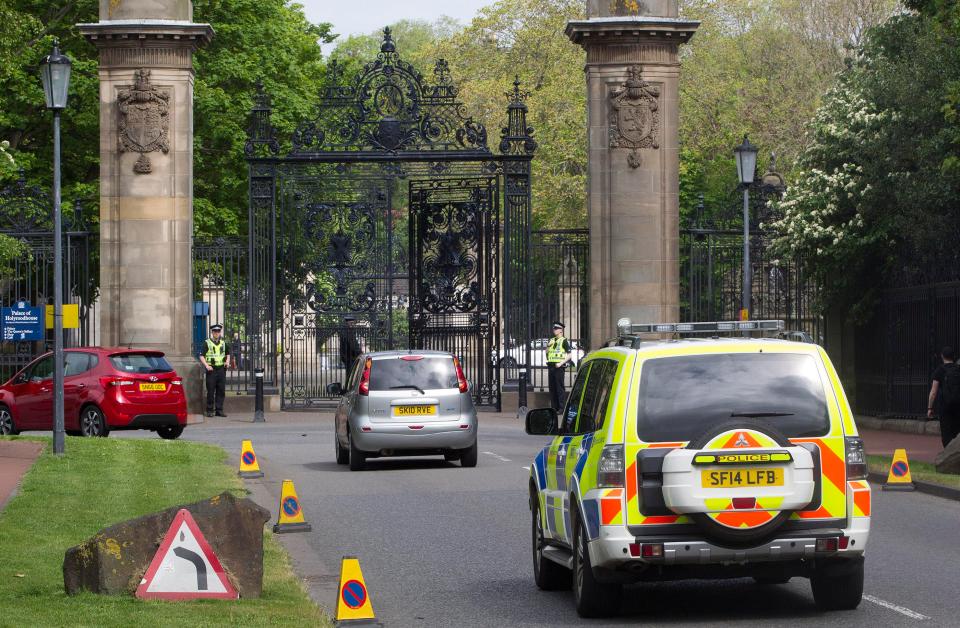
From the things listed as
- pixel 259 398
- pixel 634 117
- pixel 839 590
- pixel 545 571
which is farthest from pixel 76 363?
pixel 839 590

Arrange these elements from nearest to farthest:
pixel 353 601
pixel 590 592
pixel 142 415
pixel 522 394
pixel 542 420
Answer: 1. pixel 353 601
2. pixel 590 592
3. pixel 542 420
4. pixel 142 415
5. pixel 522 394

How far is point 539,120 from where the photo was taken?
197 ft

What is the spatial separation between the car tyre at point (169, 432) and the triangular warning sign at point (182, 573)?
17929mm

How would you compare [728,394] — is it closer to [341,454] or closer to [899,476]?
[899,476]

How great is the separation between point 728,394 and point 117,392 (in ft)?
60.1

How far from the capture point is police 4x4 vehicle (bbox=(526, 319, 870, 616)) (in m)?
9.13

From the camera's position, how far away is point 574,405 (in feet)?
35.7

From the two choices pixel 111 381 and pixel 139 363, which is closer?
pixel 111 381

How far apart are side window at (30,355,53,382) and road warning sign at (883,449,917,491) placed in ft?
47.9

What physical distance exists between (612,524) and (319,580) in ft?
9.02

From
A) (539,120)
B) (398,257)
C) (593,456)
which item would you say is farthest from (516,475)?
(539,120)


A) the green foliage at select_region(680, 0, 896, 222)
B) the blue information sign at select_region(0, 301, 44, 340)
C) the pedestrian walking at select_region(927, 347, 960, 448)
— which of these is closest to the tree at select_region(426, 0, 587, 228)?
the green foliage at select_region(680, 0, 896, 222)

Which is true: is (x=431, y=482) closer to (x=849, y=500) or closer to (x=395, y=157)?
(x=849, y=500)

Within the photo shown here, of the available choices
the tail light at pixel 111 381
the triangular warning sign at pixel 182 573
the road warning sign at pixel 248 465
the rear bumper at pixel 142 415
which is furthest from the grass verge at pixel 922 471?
the tail light at pixel 111 381
